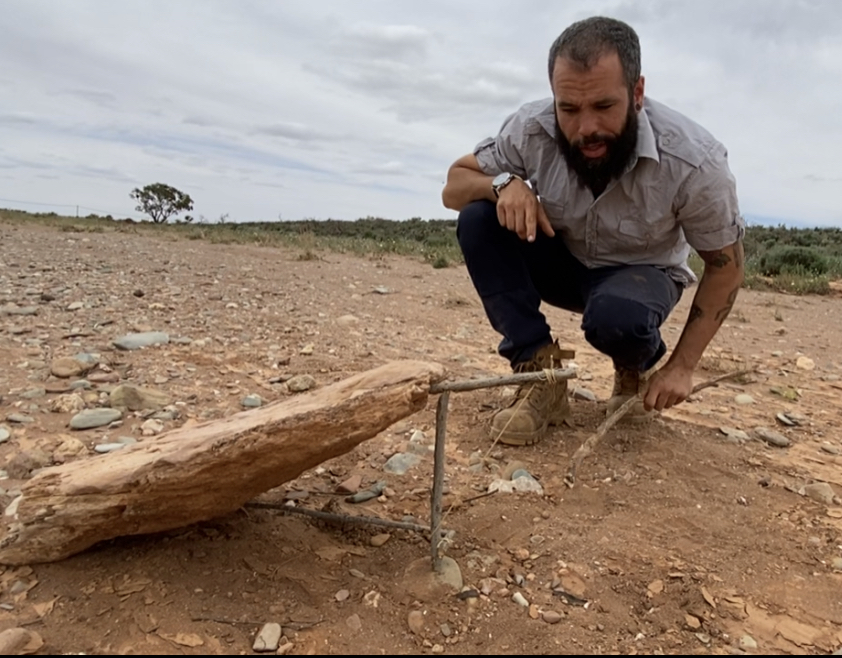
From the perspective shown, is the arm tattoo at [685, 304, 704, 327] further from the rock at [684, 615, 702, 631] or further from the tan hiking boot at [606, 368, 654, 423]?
the rock at [684, 615, 702, 631]

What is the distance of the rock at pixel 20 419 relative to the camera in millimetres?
2531

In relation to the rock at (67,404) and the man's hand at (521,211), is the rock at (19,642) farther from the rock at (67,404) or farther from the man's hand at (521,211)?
the man's hand at (521,211)

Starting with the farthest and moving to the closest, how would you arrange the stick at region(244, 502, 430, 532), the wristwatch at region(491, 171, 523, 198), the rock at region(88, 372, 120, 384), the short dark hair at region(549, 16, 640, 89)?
the rock at region(88, 372, 120, 384) < the wristwatch at region(491, 171, 523, 198) < the short dark hair at region(549, 16, 640, 89) < the stick at region(244, 502, 430, 532)

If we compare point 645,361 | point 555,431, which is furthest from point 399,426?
point 645,361

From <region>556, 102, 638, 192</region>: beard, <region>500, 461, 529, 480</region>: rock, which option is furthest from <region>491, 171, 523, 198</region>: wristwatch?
<region>500, 461, 529, 480</region>: rock

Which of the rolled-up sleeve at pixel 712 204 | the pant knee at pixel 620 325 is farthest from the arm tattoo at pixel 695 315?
the rolled-up sleeve at pixel 712 204

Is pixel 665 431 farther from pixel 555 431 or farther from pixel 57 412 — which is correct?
pixel 57 412

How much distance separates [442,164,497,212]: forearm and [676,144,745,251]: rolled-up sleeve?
75cm

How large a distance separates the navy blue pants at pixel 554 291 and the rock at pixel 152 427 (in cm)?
137

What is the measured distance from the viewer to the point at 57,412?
104 inches

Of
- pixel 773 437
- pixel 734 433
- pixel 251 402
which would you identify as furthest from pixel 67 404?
pixel 773 437

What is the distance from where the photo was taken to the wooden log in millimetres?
1596

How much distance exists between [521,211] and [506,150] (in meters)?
0.43

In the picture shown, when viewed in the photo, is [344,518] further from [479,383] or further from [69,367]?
[69,367]
